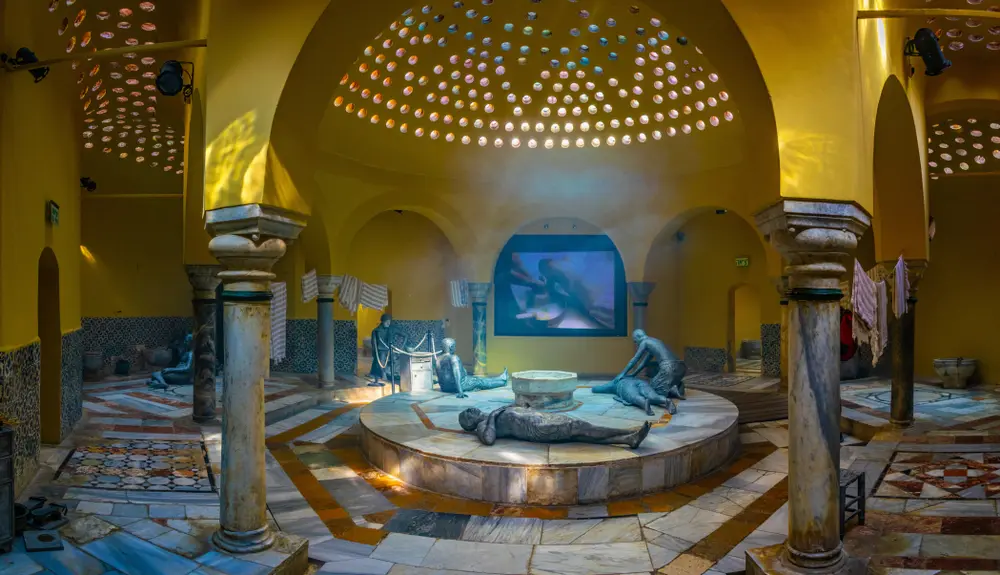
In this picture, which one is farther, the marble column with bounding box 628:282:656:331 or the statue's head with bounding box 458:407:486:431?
the marble column with bounding box 628:282:656:331

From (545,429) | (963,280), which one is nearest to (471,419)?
(545,429)

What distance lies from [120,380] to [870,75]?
594 inches

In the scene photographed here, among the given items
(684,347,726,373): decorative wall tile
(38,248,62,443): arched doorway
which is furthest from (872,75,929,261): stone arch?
(38,248,62,443): arched doorway

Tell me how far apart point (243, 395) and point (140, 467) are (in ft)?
12.1

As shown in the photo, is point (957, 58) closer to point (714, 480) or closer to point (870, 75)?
point (870, 75)

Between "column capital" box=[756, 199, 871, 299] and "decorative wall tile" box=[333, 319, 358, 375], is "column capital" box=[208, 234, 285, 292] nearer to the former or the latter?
"column capital" box=[756, 199, 871, 299]

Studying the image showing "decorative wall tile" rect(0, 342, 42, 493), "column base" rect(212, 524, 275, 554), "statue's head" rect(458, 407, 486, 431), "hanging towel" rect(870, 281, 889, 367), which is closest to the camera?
"column base" rect(212, 524, 275, 554)

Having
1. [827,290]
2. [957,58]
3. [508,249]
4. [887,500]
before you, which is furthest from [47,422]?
[957,58]

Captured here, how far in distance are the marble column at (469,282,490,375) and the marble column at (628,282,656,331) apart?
3424 mm

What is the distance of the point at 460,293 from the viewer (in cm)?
1569

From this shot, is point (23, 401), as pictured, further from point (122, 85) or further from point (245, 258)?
point (122, 85)

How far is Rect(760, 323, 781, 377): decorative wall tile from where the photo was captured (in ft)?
51.3

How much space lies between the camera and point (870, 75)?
5777mm

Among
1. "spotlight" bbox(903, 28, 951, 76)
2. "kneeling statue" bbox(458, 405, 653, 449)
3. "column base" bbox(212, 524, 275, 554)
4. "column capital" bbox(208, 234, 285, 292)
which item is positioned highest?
"spotlight" bbox(903, 28, 951, 76)
